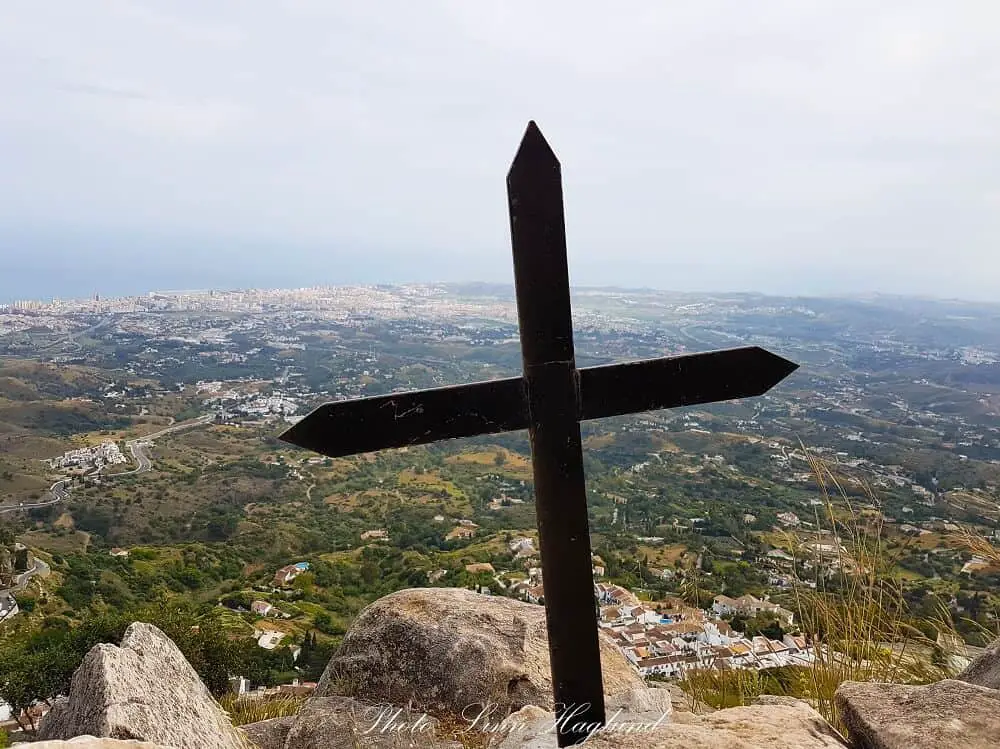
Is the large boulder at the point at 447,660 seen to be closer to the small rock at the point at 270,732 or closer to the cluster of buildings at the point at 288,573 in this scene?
the small rock at the point at 270,732

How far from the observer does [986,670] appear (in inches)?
87.5

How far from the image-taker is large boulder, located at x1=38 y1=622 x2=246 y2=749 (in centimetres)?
189

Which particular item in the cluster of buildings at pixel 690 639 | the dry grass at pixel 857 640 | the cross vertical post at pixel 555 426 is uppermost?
the cross vertical post at pixel 555 426

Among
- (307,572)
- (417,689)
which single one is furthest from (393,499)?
(417,689)

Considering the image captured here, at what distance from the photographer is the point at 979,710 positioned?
5.69 ft

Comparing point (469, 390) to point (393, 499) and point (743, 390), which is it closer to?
point (743, 390)

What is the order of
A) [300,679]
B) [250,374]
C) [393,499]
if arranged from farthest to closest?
[250,374] → [393,499] → [300,679]

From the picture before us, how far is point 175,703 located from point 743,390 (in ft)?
8.40

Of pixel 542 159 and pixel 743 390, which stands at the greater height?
pixel 542 159

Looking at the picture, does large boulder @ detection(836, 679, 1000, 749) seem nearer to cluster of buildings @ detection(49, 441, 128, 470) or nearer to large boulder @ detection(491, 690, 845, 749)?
large boulder @ detection(491, 690, 845, 749)

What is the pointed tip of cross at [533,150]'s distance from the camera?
1.95 meters

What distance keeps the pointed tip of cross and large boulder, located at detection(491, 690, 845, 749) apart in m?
1.90

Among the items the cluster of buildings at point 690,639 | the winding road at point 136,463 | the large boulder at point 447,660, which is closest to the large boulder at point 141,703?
the large boulder at point 447,660

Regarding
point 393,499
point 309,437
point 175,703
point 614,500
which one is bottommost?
point 393,499
